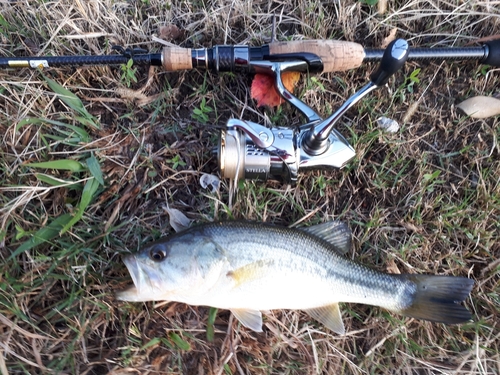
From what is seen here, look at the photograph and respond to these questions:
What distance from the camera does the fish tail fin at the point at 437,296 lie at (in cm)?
232

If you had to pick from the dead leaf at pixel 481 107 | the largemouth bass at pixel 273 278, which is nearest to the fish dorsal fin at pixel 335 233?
the largemouth bass at pixel 273 278

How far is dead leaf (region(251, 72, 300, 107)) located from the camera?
Answer: 258cm

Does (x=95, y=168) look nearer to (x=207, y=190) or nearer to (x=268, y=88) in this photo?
(x=207, y=190)

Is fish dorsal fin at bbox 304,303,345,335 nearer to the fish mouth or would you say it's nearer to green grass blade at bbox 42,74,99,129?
the fish mouth

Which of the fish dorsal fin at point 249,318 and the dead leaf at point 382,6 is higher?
the dead leaf at point 382,6

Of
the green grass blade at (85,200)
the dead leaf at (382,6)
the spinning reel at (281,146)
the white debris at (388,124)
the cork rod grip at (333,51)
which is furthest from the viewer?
the dead leaf at (382,6)

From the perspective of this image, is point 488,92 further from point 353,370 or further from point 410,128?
point 353,370

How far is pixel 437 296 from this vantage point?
2.36 m

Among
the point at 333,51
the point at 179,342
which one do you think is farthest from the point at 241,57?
the point at 179,342

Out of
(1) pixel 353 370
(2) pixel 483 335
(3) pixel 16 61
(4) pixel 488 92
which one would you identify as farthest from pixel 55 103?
(2) pixel 483 335

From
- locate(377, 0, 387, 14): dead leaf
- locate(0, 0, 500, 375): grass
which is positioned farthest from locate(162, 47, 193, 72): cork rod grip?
locate(377, 0, 387, 14): dead leaf

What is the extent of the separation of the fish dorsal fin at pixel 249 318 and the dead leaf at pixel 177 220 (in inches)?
25.0

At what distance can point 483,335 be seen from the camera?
104 inches

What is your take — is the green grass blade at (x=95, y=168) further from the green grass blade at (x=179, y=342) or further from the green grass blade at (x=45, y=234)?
the green grass blade at (x=179, y=342)
